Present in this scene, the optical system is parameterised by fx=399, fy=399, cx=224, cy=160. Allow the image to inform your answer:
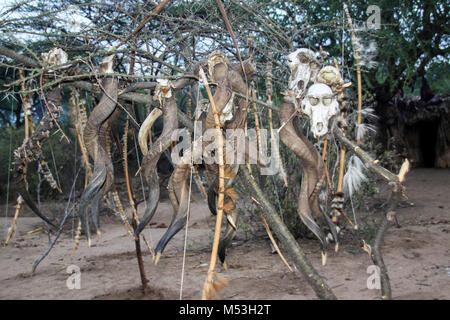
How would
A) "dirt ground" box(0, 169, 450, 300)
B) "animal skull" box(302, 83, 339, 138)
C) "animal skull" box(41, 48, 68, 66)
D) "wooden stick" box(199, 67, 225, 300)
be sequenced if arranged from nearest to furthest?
"wooden stick" box(199, 67, 225, 300) < "animal skull" box(302, 83, 339, 138) < "animal skull" box(41, 48, 68, 66) < "dirt ground" box(0, 169, 450, 300)

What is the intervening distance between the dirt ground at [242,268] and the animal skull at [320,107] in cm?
132

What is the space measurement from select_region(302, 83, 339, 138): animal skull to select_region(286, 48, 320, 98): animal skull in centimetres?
8

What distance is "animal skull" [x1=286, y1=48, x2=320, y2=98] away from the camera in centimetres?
154

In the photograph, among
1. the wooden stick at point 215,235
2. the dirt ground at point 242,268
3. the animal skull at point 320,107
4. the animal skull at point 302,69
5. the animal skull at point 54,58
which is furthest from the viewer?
the dirt ground at point 242,268

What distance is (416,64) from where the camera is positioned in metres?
7.25

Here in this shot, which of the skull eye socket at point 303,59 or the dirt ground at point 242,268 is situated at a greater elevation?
the skull eye socket at point 303,59

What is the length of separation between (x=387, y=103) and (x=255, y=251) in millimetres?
5642

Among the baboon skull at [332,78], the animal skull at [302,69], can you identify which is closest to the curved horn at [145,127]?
the animal skull at [302,69]

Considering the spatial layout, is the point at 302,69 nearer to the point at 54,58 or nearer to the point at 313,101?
the point at 313,101

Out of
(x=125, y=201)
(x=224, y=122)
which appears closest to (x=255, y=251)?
(x=224, y=122)

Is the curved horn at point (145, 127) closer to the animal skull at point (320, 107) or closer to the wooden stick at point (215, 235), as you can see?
the wooden stick at point (215, 235)

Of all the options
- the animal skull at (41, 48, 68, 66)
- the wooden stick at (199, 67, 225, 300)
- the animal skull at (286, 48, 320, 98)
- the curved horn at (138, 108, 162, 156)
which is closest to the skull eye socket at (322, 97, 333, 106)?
the animal skull at (286, 48, 320, 98)

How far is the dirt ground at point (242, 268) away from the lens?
284cm

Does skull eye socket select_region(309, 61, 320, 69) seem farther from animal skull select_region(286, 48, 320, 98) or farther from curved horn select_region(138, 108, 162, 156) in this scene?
curved horn select_region(138, 108, 162, 156)
